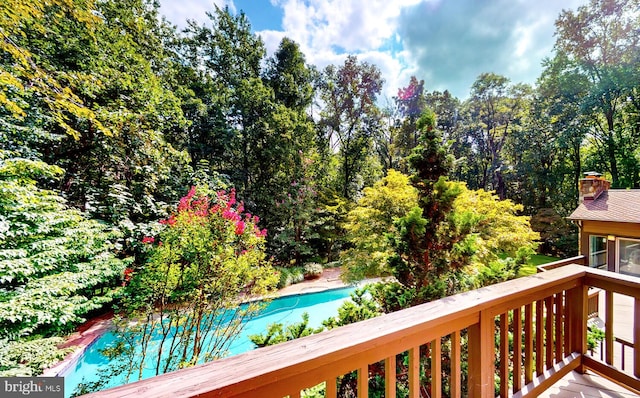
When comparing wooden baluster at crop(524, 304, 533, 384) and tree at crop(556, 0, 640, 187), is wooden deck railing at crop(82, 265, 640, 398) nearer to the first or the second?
wooden baluster at crop(524, 304, 533, 384)

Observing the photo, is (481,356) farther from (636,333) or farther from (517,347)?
(636,333)

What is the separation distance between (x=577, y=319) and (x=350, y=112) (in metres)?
14.3

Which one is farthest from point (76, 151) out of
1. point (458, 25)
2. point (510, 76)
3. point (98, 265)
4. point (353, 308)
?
point (510, 76)

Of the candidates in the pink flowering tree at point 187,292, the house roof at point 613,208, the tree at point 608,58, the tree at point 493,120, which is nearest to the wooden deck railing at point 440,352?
the pink flowering tree at point 187,292

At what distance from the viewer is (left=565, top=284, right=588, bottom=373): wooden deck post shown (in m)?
1.66

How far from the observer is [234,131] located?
10734 mm

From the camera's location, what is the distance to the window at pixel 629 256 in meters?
6.66

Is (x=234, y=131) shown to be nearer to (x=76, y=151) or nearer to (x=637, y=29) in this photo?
(x=76, y=151)

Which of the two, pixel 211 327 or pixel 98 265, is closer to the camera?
pixel 211 327

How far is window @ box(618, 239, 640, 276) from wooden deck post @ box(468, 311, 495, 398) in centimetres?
949

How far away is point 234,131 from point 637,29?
18.2m

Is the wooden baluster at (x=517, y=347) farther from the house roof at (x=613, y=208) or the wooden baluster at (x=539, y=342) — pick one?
the house roof at (x=613, y=208)

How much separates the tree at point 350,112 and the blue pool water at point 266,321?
6.66m

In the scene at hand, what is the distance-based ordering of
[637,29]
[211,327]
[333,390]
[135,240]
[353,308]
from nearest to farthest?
[333,390], [353,308], [211,327], [135,240], [637,29]
